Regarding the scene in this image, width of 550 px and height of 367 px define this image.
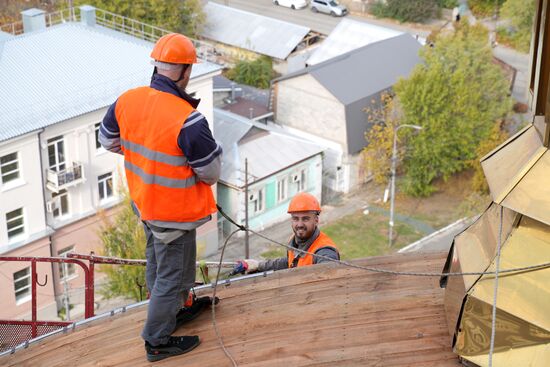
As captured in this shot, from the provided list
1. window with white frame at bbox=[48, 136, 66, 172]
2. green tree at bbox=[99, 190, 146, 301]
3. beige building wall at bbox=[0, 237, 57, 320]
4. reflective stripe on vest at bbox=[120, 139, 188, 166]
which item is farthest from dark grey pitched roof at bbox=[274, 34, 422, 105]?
reflective stripe on vest at bbox=[120, 139, 188, 166]

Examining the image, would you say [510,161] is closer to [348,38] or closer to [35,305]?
[35,305]

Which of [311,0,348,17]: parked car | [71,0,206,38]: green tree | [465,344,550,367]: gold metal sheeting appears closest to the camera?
[465,344,550,367]: gold metal sheeting

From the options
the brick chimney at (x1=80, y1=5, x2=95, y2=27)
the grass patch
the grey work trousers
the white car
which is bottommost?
the grass patch

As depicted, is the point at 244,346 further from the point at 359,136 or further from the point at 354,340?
the point at 359,136

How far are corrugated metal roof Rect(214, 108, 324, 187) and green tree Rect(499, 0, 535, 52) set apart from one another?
1981 cm

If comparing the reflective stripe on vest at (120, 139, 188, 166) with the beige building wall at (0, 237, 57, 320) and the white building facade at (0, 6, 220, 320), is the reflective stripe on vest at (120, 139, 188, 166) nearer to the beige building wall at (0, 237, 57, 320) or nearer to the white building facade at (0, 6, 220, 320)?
the white building facade at (0, 6, 220, 320)

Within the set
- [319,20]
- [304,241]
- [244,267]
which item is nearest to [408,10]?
[319,20]

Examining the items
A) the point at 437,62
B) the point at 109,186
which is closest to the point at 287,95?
the point at 437,62

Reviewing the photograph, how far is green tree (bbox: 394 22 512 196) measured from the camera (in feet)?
140

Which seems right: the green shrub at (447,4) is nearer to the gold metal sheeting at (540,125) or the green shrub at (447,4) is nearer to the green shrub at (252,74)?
the green shrub at (252,74)

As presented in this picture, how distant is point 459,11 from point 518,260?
59.0 m

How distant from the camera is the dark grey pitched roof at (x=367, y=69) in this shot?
44562 mm

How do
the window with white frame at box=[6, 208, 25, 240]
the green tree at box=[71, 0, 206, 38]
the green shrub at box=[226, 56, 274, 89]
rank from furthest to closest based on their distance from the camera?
1. the green shrub at box=[226, 56, 274, 89]
2. the green tree at box=[71, 0, 206, 38]
3. the window with white frame at box=[6, 208, 25, 240]

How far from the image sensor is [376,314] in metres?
8.80
